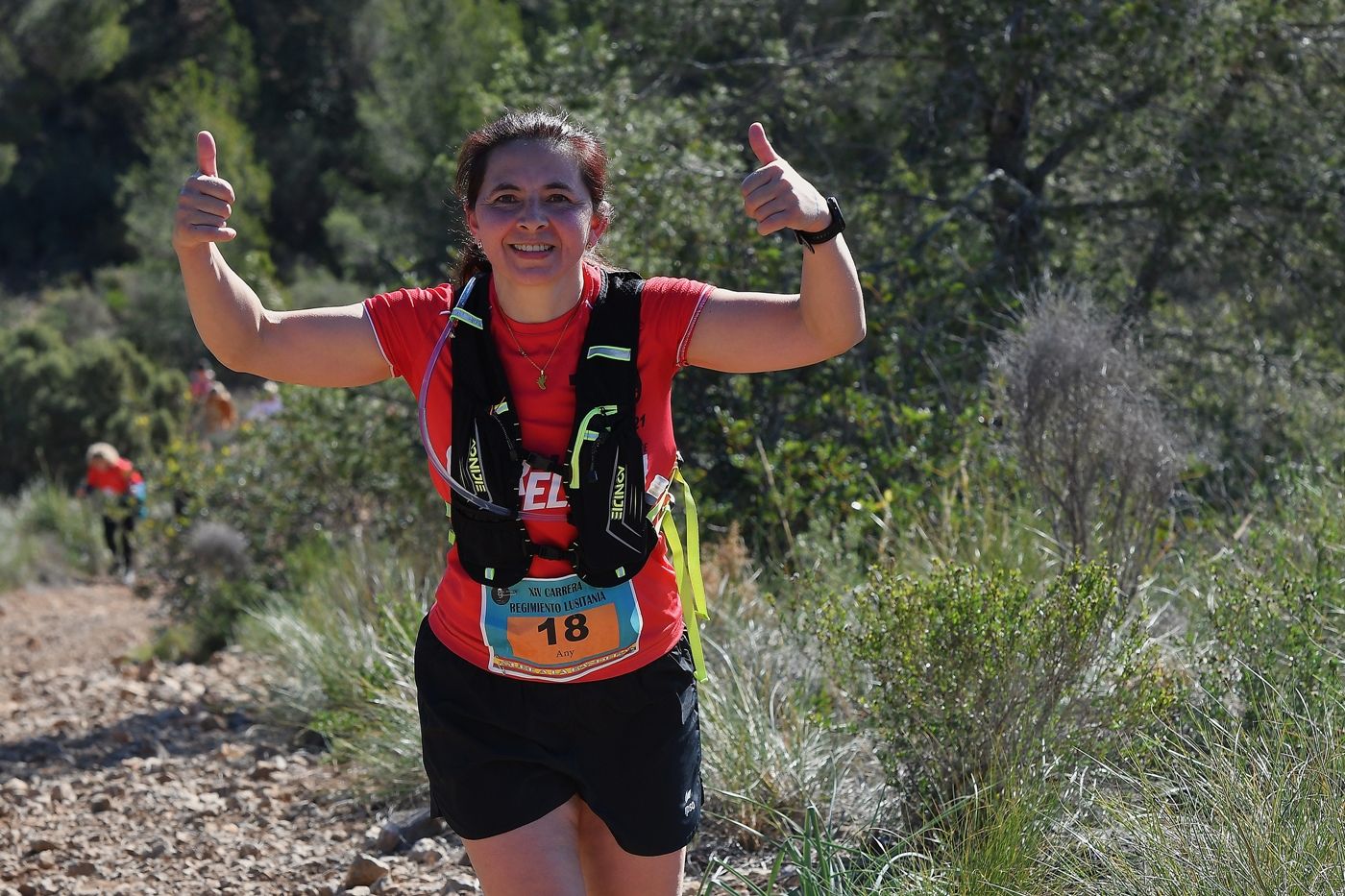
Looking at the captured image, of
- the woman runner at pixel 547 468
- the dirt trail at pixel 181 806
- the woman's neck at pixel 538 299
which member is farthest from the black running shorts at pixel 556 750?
the dirt trail at pixel 181 806

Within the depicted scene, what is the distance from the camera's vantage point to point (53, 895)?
4.36 meters

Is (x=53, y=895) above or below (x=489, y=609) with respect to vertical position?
below

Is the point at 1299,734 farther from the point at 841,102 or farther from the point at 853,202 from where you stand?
the point at 841,102

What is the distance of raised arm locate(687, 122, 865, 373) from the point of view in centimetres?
235

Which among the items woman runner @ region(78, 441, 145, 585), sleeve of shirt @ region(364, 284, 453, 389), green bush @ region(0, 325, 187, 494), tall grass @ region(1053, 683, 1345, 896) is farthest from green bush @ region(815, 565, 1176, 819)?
green bush @ region(0, 325, 187, 494)

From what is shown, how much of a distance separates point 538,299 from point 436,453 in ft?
1.03

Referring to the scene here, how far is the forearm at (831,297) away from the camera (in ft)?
7.94

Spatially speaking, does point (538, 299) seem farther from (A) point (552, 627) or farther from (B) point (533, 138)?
(A) point (552, 627)

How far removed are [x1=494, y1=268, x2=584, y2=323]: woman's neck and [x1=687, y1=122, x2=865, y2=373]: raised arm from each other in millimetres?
229

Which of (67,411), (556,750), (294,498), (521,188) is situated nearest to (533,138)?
(521,188)

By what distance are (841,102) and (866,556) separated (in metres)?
4.15

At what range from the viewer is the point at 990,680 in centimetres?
358

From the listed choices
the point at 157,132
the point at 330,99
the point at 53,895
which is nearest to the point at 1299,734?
the point at 53,895

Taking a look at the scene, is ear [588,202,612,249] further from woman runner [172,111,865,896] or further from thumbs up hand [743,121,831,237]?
thumbs up hand [743,121,831,237]
